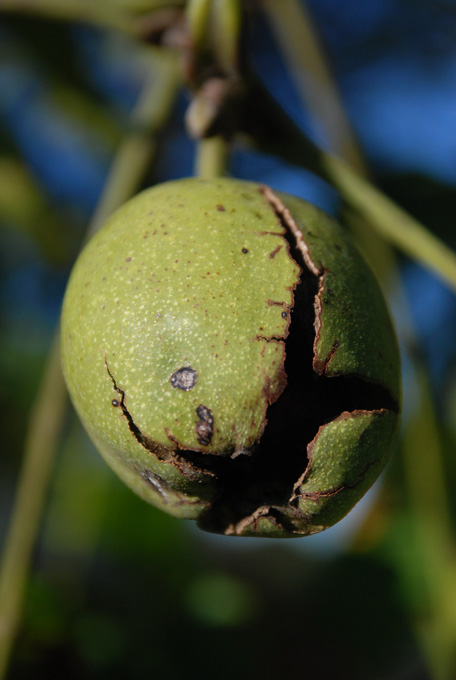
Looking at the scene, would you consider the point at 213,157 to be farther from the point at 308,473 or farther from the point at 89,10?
the point at 308,473

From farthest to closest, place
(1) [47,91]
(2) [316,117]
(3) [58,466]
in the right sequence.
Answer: (1) [47,91]
(3) [58,466]
(2) [316,117]

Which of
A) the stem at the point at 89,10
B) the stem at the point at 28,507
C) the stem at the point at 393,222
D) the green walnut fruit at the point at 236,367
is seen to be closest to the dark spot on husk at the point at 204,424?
the green walnut fruit at the point at 236,367

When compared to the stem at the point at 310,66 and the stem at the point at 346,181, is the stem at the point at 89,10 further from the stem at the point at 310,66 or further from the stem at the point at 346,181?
the stem at the point at 310,66

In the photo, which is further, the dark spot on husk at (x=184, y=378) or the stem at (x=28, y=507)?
the stem at (x=28, y=507)

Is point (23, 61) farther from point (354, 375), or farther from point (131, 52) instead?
point (354, 375)

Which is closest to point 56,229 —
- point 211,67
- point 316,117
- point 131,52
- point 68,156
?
point 68,156

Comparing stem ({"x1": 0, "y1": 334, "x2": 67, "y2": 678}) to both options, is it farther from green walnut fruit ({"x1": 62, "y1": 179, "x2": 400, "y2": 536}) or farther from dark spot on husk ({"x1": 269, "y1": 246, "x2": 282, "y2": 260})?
dark spot on husk ({"x1": 269, "y1": 246, "x2": 282, "y2": 260})

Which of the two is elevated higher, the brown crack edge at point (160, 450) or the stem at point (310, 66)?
the stem at point (310, 66)
